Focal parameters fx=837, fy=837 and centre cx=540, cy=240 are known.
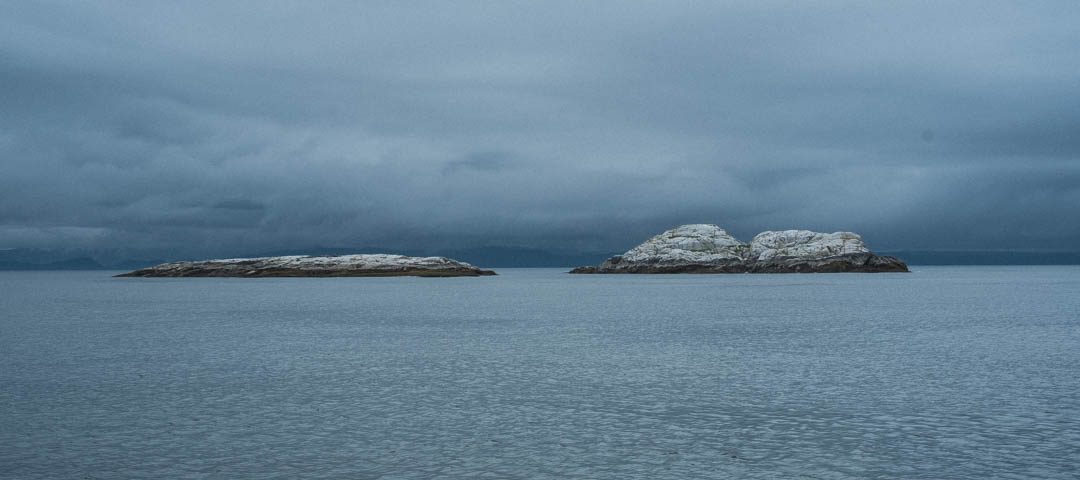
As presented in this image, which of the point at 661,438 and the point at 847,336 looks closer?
the point at 661,438

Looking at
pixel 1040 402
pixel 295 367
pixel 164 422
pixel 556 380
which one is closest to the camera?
pixel 164 422

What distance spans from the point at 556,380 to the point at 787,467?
16.3 metres

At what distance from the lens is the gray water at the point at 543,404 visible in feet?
69.3

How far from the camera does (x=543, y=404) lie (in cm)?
2984

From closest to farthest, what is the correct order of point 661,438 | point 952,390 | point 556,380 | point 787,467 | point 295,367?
1. point 787,467
2. point 661,438
3. point 952,390
4. point 556,380
5. point 295,367

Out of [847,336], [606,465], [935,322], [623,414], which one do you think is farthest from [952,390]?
[935,322]

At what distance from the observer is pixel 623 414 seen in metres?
27.6

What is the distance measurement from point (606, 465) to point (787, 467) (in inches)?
174

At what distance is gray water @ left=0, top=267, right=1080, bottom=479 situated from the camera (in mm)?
21109

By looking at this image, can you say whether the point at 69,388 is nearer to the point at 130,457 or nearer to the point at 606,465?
the point at 130,457

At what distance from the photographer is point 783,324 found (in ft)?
227

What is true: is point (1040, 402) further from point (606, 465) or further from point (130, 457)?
point (130, 457)

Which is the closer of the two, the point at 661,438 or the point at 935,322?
the point at 661,438

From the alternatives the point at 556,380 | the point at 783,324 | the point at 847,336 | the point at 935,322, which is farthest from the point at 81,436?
the point at 935,322
